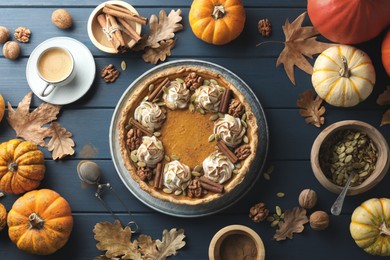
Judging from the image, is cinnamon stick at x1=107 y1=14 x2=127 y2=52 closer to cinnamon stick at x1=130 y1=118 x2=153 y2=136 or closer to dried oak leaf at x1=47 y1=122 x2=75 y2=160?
cinnamon stick at x1=130 y1=118 x2=153 y2=136

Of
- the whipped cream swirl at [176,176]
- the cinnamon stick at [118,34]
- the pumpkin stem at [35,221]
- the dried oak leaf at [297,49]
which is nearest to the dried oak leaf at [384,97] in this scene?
the dried oak leaf at [297,49]

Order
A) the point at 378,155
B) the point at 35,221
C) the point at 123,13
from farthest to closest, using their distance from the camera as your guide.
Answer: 1. the point at 123,13
2. the point at 378,155
3. the point at 35,221

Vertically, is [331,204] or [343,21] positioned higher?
[343,21]

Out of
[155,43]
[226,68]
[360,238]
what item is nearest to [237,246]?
[360,238]

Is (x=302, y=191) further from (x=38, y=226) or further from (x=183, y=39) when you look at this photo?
(x=38, y=226)

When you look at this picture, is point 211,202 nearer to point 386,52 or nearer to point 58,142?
point 58,142

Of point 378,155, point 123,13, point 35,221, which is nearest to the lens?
point 35,221

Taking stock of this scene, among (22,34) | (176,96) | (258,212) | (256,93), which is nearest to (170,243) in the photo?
(258,212)
